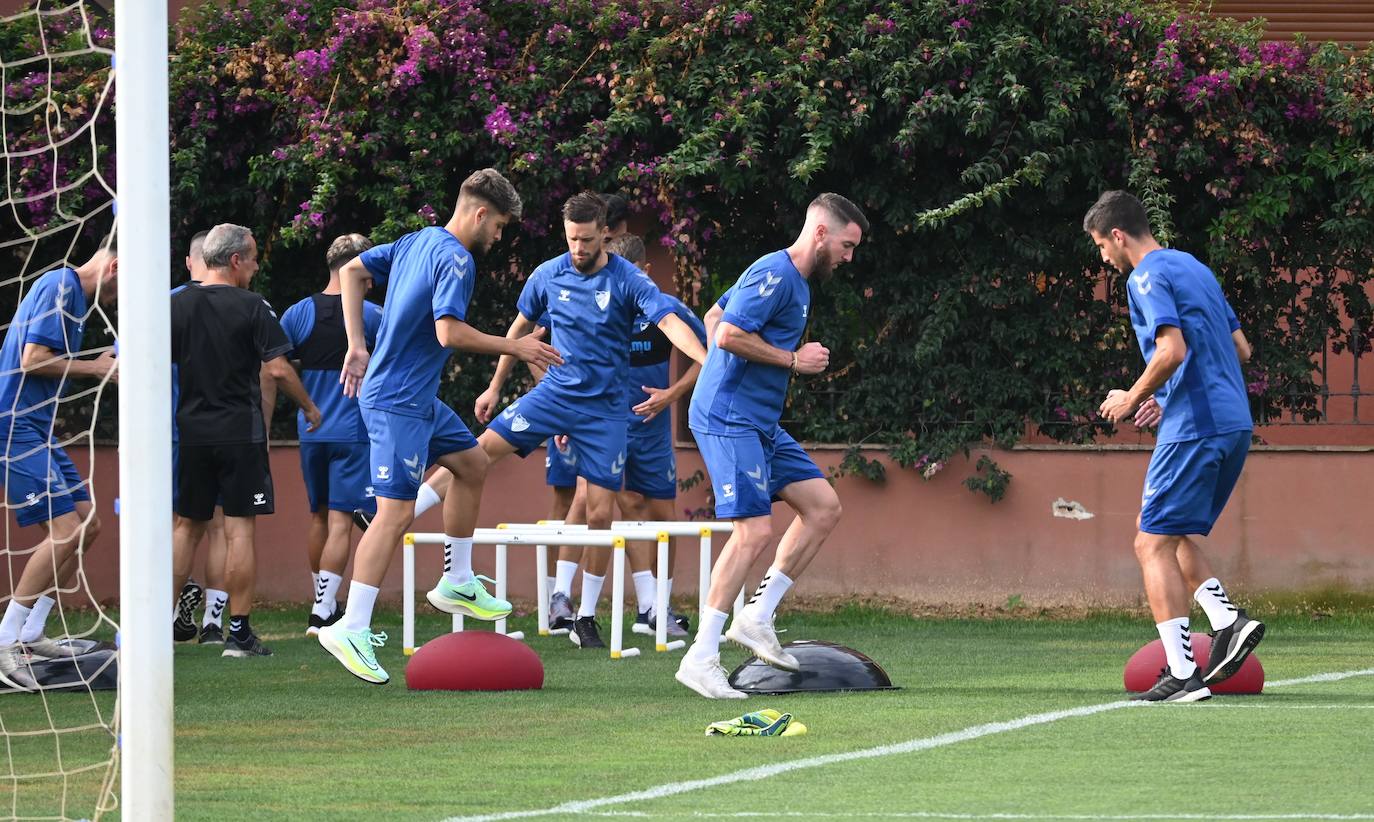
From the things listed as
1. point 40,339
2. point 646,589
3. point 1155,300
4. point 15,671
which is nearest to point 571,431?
point 646,589

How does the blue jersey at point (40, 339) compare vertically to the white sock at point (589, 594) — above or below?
above

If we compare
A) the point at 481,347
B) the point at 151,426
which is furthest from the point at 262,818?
the point at 481,347

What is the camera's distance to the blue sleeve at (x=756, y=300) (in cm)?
799

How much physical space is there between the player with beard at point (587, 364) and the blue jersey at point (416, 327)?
1353mm

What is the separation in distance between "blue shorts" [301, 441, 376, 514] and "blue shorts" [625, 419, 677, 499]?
1.57 metres

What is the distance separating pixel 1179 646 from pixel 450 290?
3443 millimetres

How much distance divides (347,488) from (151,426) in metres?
6.58

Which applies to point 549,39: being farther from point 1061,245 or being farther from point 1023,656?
point 1023,656

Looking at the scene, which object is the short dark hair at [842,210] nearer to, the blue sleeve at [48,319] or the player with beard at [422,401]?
the player with beard at [422,401]

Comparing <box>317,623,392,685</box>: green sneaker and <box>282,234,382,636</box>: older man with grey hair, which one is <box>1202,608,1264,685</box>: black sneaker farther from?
<box>282,234,382,636</box>: older man with grey hair

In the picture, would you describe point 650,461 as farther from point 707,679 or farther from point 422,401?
point 707,679

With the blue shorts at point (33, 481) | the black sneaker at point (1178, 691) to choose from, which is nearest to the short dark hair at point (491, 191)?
the blue shorts at point (33, 481)

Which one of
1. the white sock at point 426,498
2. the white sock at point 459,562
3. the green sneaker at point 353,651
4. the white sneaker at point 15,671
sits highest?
the white sock at point 426,498

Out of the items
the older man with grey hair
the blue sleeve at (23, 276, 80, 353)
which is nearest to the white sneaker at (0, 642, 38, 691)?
the blue sleeve at (23, 276, 80, 353)
